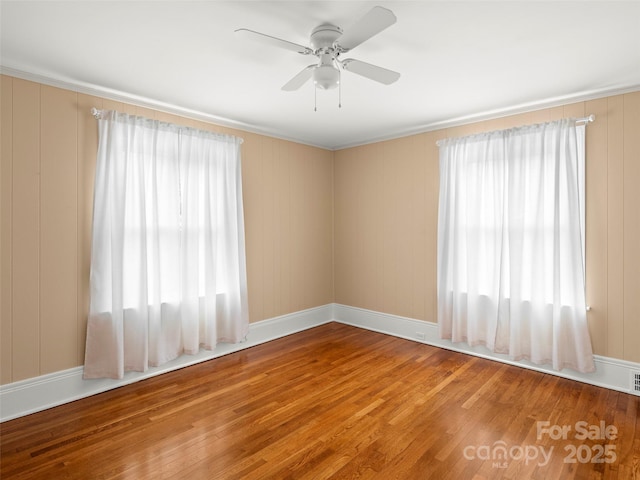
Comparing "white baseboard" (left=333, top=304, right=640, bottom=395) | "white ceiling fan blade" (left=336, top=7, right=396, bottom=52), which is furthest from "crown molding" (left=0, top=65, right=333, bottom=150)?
"white baseboard" (left=333, top=304, right=640, bottom=395)

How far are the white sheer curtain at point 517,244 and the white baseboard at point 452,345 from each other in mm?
126

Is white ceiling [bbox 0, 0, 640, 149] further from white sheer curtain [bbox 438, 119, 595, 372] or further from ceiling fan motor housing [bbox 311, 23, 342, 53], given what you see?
white sheer curtain [bbox 438, 119, 595, 372]

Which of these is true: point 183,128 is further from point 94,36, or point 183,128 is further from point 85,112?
point 94,36

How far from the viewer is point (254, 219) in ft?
15.1

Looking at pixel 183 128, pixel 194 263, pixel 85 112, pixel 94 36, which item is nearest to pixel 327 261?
pixel 194 263

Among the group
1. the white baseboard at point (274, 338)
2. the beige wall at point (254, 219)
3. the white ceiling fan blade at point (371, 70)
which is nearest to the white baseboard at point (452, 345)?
the white baseboard at point (274, 338)

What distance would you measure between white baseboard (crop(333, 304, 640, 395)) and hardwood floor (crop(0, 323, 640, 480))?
0.41 feet

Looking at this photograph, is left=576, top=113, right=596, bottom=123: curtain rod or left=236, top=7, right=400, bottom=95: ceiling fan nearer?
left=236, top=7, right=400, bottom=95: ceiling fan

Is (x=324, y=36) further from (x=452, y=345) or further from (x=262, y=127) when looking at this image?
(x=452, y=345)

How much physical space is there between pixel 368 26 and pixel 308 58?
2.90 ft

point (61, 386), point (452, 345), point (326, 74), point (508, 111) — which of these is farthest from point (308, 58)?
point (452, 345)

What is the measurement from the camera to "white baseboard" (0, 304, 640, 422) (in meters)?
2.86

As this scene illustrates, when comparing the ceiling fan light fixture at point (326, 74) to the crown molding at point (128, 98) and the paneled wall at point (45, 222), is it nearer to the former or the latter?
the crown molding at point (128, 98)

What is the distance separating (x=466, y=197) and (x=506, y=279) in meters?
1.02
